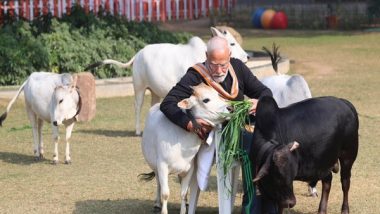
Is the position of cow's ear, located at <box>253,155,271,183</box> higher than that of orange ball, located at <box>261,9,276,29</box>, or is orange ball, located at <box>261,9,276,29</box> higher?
cow's ear, located at <box>253,155,271,183</box>

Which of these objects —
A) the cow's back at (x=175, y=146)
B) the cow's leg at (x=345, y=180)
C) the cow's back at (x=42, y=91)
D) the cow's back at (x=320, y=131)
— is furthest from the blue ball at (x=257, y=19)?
the cow's back at (x=175, y=146)

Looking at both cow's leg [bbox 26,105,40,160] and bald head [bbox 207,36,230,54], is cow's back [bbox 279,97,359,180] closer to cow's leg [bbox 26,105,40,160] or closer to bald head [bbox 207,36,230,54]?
bald head [bbox 207,36,230,54]

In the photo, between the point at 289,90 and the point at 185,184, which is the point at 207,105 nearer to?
the point at 185,184

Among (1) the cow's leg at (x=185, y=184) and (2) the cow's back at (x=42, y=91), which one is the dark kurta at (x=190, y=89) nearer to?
(1) the cow's leg at (x=185, y=184)

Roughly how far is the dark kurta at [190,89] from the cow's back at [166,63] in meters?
4.54

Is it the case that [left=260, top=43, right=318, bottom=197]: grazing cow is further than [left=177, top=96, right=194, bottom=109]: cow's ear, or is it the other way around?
[left=260, top=43, right=318, bottom=197]: grazing cow

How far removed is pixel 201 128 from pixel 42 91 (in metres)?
3.96

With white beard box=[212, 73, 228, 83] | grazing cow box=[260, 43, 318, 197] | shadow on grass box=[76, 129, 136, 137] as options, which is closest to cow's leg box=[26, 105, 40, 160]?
shadow on grass box=[76, 129, 136, 137]

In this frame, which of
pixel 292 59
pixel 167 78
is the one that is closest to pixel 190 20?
pixel 292 59

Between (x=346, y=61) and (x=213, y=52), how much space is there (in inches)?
542

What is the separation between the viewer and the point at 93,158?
11141 millimetres

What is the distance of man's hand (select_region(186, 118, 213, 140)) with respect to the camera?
24.2 feet

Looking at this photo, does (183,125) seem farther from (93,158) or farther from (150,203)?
(93,158)

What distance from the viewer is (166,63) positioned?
487 inches
